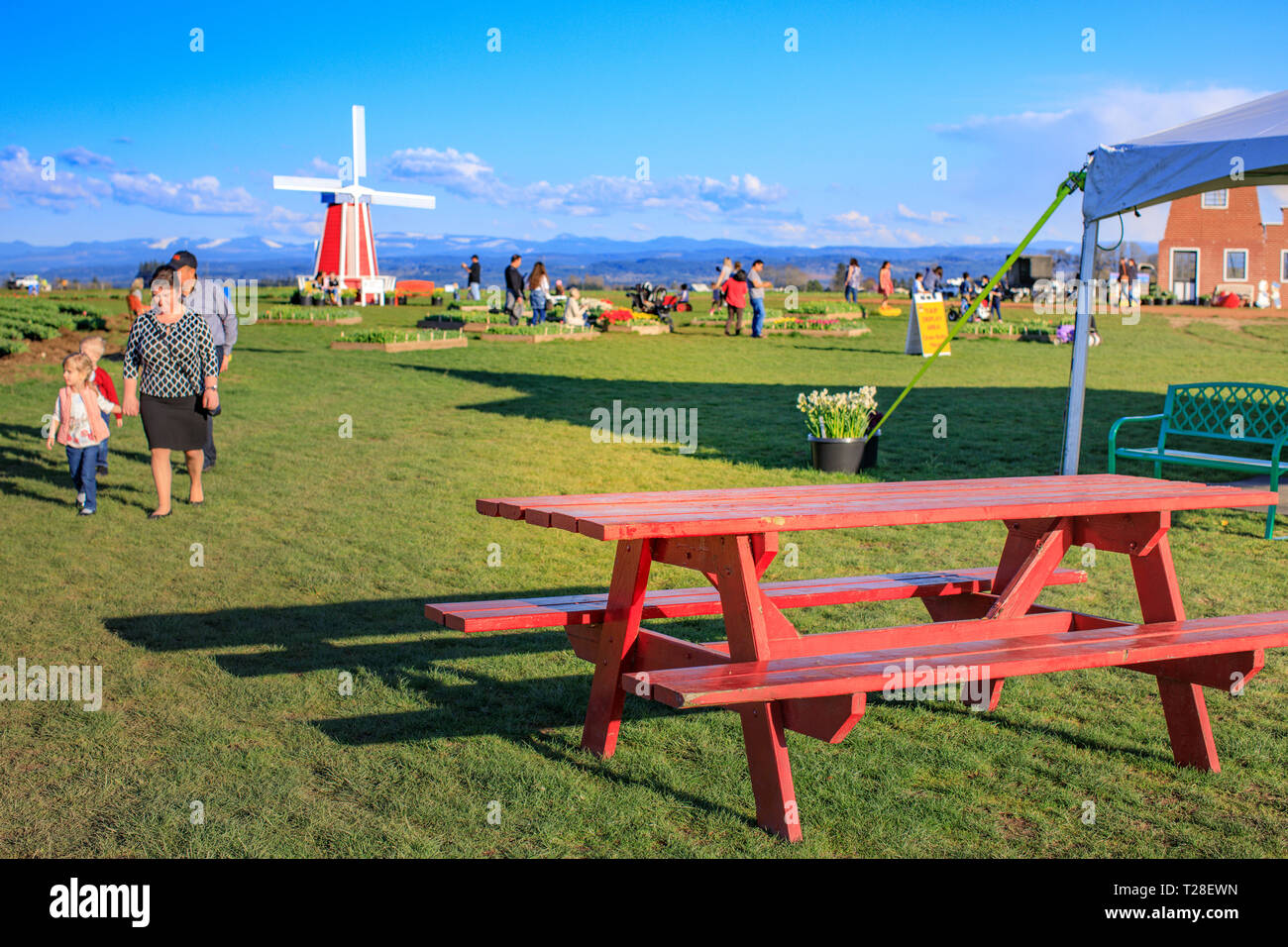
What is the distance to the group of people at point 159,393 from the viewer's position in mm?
9555

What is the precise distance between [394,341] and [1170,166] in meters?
19.9

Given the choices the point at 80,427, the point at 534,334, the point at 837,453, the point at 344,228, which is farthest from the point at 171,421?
the point at 344,228

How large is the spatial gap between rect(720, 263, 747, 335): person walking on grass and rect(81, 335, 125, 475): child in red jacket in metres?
20.9

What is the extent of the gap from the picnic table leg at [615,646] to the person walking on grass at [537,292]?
2593 centimetres

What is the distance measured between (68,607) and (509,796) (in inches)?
152

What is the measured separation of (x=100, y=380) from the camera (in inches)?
436

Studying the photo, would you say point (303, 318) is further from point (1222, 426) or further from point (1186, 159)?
point (1186, 159)

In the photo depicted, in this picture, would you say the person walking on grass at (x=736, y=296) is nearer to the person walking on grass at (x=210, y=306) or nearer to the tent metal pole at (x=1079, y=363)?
the person walking on grass at (x=210, y=306)

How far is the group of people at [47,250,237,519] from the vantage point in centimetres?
955

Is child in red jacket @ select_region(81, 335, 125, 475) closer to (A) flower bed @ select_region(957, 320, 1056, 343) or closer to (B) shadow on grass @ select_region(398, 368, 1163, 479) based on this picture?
(B) shadow on grass @ select_region(398, 368, 1163, 479)

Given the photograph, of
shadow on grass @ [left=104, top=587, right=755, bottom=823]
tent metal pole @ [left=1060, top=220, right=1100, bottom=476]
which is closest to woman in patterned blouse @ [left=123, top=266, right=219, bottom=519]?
shadow on grass @ [left=104, top=587, right=755, bottom=823]

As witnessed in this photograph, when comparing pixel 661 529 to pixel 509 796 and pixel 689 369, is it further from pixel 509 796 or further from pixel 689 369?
pixel 689 369

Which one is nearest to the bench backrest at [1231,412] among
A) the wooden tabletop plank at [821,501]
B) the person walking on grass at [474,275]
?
the wooden tabletop plank at [821,501]

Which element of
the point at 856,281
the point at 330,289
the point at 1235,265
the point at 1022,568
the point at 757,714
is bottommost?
the point at 757,714
